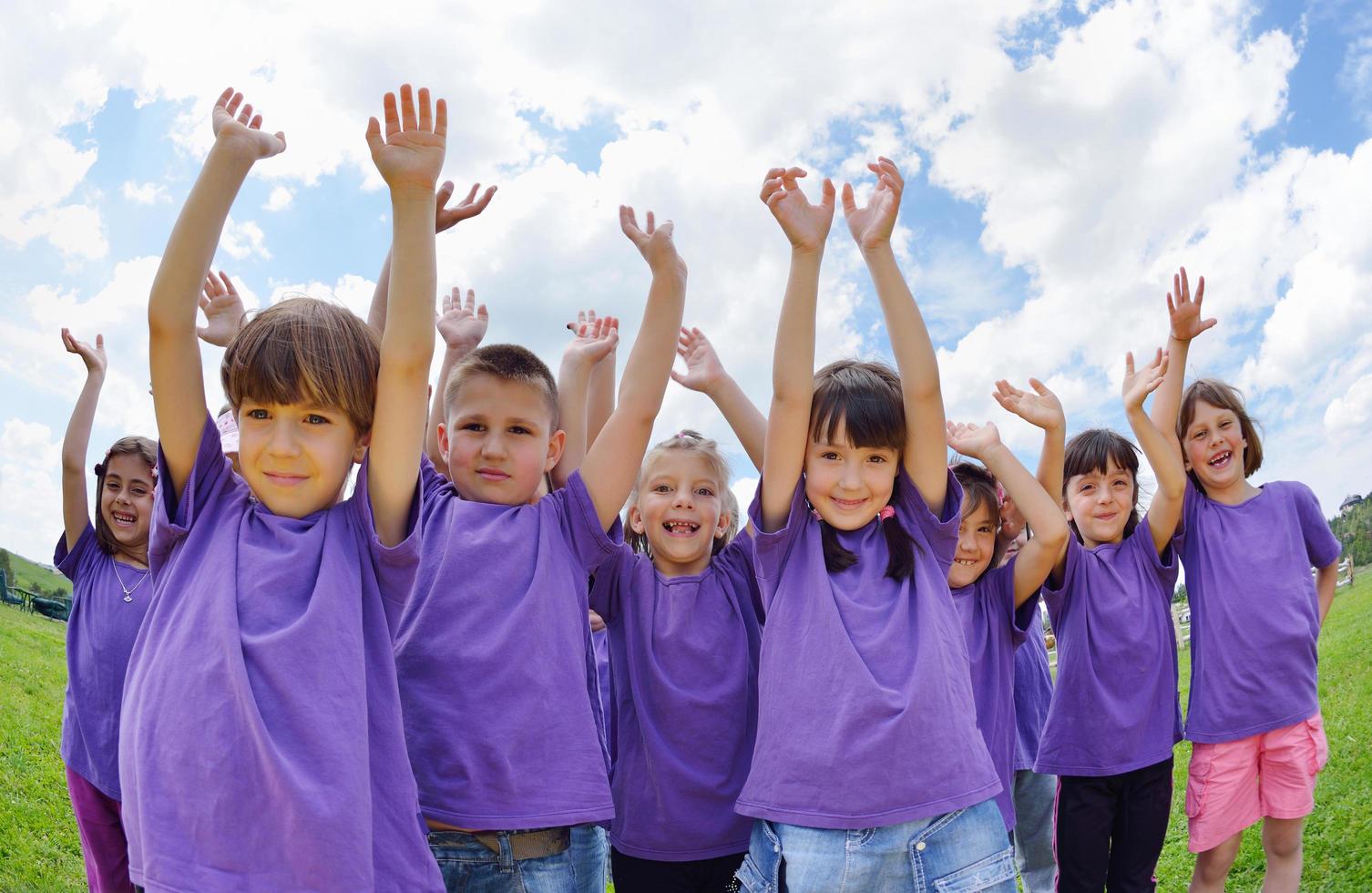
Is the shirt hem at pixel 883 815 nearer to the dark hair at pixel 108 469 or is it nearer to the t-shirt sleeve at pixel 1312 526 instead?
the t-shirt sleeve at pixel 1312 526

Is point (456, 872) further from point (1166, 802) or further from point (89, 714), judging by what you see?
point (1166, 802)

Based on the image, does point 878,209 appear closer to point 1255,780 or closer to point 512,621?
point 512,621

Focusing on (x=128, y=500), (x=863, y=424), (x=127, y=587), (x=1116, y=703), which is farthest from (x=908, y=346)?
(x=128, y=500)

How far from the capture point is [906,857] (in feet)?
9.29

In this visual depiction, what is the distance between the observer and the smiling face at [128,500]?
5492 millimetres

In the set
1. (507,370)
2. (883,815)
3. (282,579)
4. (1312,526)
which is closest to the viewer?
(282,579)

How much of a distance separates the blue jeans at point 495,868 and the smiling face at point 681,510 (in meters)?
1.22

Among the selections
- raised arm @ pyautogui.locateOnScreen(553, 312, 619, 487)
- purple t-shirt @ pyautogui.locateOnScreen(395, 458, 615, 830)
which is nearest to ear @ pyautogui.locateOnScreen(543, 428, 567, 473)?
raised arm @ pyautogui.locateOnScreen(553, 312, 619, 487)

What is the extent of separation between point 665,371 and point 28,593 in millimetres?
25456

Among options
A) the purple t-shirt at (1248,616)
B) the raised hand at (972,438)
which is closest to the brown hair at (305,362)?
the raised hand at (972,438)

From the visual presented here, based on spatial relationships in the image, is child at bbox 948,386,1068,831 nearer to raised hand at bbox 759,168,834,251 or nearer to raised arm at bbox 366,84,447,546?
raised hand at bbox 759,168,834,251

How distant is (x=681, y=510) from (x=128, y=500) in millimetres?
3601

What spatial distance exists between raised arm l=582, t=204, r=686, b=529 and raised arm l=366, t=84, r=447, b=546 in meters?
0.79

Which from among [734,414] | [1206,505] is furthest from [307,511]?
[1206,505]
